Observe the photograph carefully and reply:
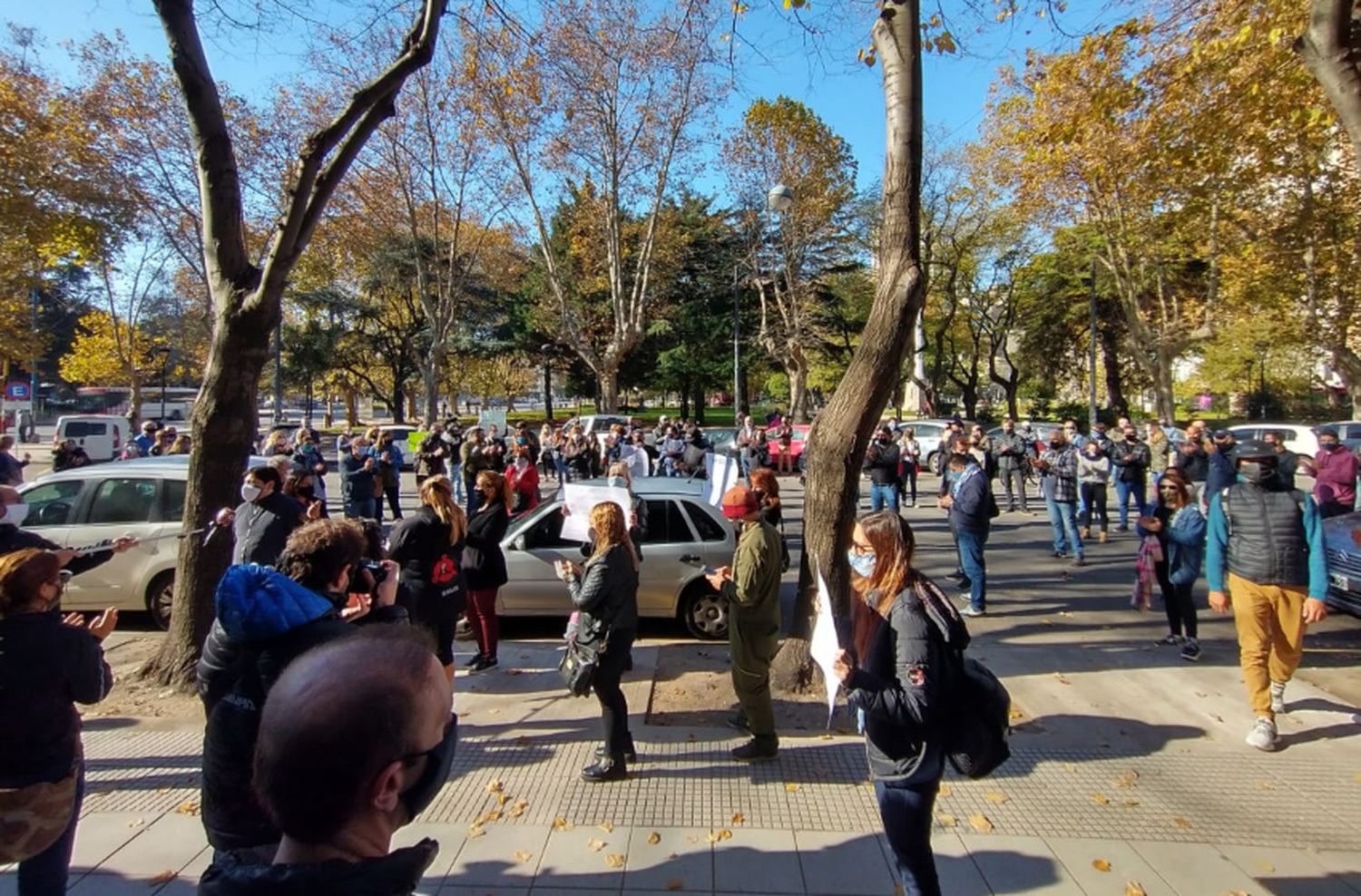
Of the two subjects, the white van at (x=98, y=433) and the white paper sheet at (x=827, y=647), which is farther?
the white van at (x=98, y=433)

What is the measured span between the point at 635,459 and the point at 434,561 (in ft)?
37.1

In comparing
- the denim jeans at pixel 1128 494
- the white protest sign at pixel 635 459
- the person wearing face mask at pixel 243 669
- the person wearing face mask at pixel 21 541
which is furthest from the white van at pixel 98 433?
the denim jeans at pixel 1128 494

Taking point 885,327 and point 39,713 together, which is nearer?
point 39,713

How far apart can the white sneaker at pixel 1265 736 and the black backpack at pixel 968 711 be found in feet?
11.3

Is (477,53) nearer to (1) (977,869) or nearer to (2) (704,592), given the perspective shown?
(2) (704,592)

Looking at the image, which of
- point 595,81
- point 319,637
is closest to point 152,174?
point 595,81

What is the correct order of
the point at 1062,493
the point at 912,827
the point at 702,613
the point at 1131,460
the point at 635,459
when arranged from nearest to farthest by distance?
1. the point at 912,827
2. the point at 702,613
3. the point at 1062,493
4. the point at 1131,460
5. the point at 635,459

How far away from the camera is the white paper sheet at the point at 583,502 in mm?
5633

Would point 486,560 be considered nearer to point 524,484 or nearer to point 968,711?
point 968,711

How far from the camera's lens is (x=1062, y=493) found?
10.1 meters

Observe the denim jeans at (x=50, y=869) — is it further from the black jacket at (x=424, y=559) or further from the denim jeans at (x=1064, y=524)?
the denim jeans at (x=1064, y=524)

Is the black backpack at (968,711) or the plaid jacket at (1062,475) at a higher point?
the plaid jacket at (1062,475)

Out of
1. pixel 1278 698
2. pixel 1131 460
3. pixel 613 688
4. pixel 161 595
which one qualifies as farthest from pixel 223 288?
pixel 1131 460

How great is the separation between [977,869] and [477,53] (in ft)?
25.8
